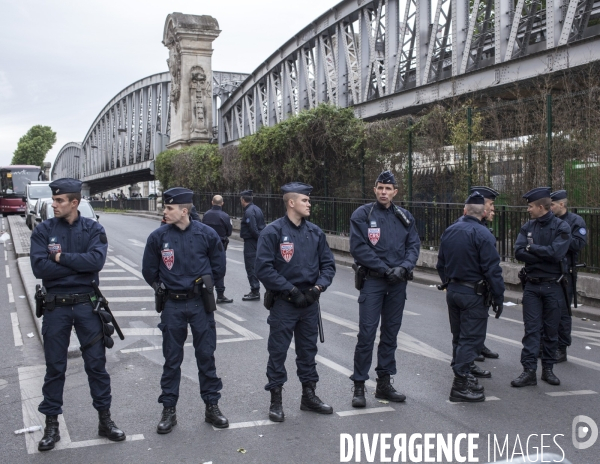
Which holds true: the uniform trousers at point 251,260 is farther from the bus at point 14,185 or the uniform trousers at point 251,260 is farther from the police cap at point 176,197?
the bus at point 14,185

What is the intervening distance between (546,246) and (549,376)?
1.26m

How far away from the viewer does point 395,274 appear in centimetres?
601

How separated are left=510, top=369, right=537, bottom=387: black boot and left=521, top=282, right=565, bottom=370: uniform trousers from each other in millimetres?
256

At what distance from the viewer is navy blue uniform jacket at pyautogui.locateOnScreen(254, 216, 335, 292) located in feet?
18.7

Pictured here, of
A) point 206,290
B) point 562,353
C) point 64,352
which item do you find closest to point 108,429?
point 64,352

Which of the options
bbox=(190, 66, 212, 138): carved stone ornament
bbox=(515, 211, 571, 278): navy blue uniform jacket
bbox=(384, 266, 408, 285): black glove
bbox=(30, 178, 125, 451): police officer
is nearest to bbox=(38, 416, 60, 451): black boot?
bbox=(30, 178, 125, 451): police officer

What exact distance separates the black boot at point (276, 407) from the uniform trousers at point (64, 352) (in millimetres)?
1291

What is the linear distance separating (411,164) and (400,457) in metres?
13.1

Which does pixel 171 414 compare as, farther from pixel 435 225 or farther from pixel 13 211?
pixel 13 211

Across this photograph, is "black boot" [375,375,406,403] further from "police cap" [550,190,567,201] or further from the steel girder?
the steel girder

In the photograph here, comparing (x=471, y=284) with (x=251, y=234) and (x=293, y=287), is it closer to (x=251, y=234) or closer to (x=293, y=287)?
(x=293, y=287)

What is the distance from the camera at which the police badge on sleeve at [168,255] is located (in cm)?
555

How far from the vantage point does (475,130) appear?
15.2 m

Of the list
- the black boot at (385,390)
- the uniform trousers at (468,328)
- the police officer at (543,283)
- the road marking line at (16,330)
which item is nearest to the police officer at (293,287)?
the black boot at (385,390)
